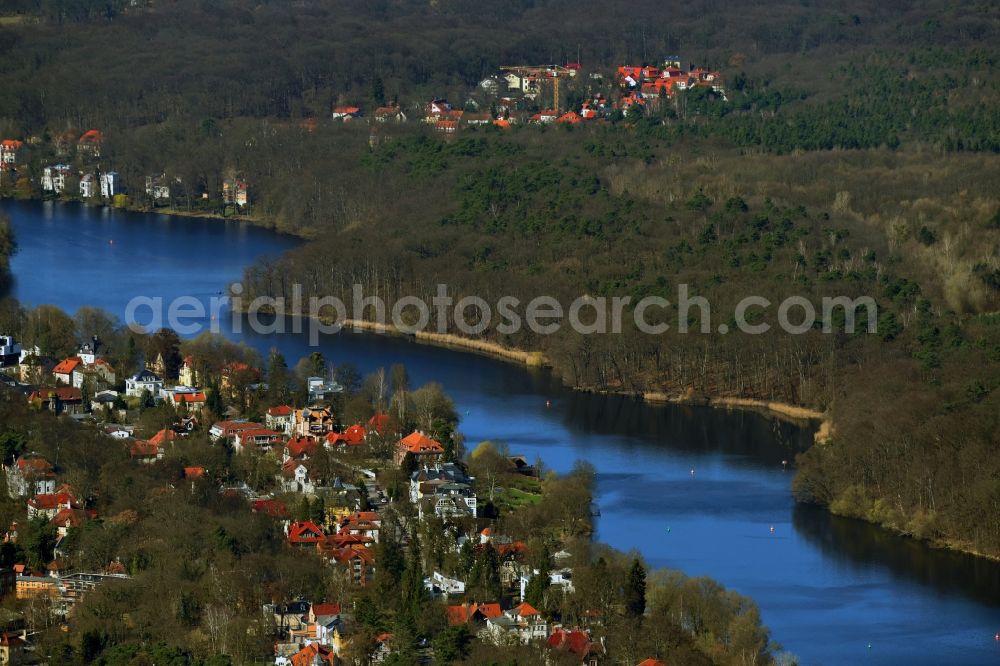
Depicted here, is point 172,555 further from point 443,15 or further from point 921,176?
point 443,15

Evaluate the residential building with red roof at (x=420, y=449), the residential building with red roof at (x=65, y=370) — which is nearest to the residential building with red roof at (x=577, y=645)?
the residential building with red roof at (x=420, y=449)

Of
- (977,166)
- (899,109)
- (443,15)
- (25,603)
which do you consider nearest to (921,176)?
(977,166)

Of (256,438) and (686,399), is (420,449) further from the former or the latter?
(686,399)

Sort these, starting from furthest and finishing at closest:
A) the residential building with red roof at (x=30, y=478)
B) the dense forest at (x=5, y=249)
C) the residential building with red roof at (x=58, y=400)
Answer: the dense forest at (x=5, y=249) → the residential building with red roof at (x=58, y=400) → the residential building with red roof at (x=30, y=478)

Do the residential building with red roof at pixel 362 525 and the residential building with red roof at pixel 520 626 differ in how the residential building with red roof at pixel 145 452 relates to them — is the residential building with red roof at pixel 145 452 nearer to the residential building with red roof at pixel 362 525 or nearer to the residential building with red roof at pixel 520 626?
the residential building with red roof at pixel 362 525

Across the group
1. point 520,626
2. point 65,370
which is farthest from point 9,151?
point 520,626

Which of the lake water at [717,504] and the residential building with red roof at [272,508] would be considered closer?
the lake water at [717,504]
